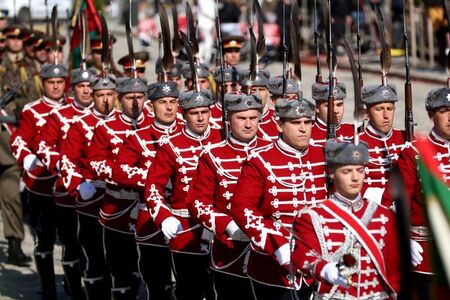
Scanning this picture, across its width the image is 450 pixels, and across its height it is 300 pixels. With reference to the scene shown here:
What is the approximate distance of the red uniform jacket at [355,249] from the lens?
948 centimetres

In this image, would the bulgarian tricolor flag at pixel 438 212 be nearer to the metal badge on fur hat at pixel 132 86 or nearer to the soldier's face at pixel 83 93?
the metal badge on fur hat at pixel 132 86

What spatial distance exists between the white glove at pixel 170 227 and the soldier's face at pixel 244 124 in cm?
84

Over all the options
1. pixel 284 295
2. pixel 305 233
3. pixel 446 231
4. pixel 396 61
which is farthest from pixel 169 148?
pixel 396 61

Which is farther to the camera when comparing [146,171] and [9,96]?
[9,96]

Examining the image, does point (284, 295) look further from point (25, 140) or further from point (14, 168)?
point (14, 168)

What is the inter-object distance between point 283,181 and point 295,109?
53cm

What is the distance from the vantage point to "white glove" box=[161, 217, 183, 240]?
12078 mm

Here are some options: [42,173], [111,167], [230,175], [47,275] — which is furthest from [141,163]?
[42,173]

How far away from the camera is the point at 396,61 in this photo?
95.0ft

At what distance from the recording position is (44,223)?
15.9 m

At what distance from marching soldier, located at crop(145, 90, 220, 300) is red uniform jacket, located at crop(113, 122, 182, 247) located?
583 mm

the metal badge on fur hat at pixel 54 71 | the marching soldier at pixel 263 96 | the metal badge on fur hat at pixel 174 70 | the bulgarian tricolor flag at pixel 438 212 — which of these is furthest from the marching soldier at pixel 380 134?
the metal badge on fur hat at pixel 54 71

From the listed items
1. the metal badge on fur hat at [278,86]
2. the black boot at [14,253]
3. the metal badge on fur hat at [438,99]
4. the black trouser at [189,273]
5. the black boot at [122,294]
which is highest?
the metal badge on fur hat at [438,99]

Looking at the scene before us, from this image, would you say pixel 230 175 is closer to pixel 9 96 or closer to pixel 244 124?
pixel 244 124
